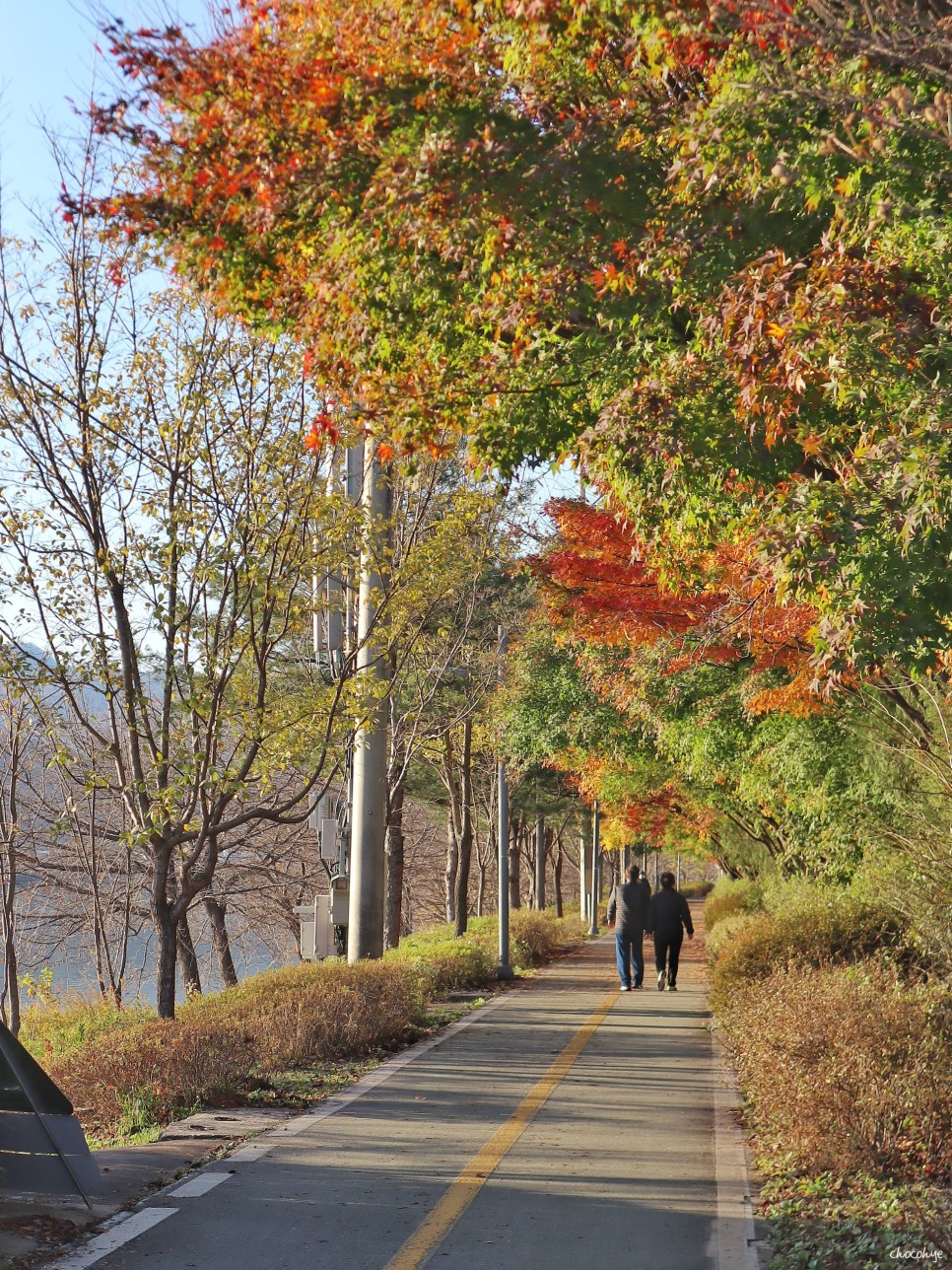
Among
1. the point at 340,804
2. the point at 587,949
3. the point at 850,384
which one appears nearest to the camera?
the point at 850,384

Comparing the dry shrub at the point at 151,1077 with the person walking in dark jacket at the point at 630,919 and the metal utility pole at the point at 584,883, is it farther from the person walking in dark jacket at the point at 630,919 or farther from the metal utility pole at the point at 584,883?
the metal utility pole at the point at 584,883

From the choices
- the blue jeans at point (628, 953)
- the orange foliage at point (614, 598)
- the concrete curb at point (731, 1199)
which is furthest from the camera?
the blue jeans at point (628, 953)

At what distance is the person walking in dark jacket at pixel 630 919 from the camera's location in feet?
64.7

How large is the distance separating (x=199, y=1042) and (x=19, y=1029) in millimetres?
9150

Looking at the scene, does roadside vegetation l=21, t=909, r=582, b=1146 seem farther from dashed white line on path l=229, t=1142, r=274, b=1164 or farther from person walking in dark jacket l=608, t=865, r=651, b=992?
person walking in dark jacket l=608, t=865, r=651, b=992

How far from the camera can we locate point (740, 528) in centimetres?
971

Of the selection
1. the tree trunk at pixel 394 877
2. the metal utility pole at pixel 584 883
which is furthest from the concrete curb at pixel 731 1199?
the metal utility pole at pixel 584 883

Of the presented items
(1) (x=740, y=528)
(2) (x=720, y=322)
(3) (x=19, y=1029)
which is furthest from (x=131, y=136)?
(3) (x=19, y=1029)

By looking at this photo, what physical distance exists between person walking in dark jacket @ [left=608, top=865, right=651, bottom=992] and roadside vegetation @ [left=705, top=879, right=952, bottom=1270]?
8.30m

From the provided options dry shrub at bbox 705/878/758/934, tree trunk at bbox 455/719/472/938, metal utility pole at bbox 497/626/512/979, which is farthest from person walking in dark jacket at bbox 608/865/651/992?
tree trunk at bbox 455/719/472/938

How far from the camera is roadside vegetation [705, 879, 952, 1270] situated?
20.0 ft

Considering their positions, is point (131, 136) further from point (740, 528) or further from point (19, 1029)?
point (19, 1029)

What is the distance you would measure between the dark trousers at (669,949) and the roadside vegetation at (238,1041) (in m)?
3.66

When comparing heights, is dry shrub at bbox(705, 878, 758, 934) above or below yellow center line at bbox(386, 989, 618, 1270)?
above
